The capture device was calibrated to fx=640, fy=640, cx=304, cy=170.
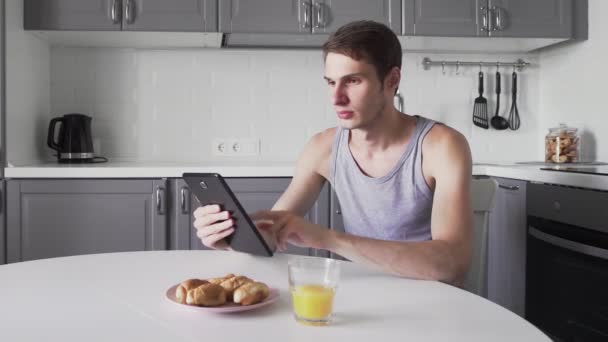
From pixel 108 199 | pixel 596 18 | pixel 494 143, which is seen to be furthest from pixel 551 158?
pixel 108 199

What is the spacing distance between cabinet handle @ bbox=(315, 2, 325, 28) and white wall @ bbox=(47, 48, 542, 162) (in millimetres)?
397

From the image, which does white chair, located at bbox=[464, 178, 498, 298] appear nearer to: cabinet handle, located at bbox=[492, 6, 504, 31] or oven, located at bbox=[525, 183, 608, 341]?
oven, located at bbox=[525, 183, 608, 341]

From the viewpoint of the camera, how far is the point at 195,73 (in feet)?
10.6

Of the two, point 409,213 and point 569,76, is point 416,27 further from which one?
point 409,213

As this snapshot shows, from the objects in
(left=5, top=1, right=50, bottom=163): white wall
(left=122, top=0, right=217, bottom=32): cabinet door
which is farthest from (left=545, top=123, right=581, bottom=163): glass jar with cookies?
(left=5, top=1, right=50, bottom=163): white wall

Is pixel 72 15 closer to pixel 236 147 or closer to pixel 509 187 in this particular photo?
pixel 236 147

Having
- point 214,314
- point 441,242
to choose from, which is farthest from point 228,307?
point 441,242

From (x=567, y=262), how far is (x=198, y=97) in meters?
1.89

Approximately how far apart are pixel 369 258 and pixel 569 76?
2.38 m

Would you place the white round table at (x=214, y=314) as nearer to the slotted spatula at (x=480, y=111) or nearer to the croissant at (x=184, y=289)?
the croissant at (x=184, y=289)

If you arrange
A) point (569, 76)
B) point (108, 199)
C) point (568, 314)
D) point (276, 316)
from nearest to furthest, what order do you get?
A: point (276, 316)
point (568, 314)
point (108, 199)
point (569, 76)

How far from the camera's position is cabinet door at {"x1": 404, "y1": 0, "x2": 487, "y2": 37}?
2939 millimetres

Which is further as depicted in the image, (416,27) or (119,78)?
(119,78)

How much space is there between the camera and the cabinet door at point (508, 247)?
262 centimetres
